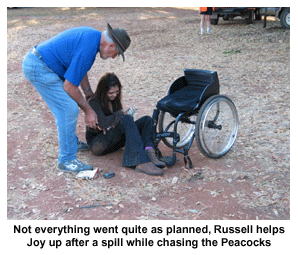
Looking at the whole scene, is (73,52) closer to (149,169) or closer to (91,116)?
(91,116)

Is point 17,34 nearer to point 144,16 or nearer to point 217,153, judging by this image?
point 144,16

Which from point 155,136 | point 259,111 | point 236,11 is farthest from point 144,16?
point 155,136

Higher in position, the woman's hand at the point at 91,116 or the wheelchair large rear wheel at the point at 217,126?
the woman's hand at the point at 91,116

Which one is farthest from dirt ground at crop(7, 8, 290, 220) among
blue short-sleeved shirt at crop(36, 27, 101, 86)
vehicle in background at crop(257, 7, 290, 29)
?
vehicle in background at crop(257, 7, 290, 29)

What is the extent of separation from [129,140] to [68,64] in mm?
1175

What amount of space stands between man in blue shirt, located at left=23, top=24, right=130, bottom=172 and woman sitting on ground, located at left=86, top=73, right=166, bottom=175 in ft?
1.24

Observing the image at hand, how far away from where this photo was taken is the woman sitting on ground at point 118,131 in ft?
13.4

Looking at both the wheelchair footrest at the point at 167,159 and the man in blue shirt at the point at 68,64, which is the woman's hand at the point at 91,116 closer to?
the man in blue shirt at the point at 68,64

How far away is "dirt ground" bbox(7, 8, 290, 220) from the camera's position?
3.40 metres

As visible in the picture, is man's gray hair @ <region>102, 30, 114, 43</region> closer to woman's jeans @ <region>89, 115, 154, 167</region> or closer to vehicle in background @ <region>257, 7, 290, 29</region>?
woman's jeans @ <region>89, 115, 154, 167</region>

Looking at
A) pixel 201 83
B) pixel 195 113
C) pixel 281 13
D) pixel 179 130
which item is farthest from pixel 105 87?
pixel 281 13

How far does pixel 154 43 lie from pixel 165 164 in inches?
376

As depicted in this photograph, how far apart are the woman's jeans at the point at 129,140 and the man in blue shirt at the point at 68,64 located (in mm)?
473

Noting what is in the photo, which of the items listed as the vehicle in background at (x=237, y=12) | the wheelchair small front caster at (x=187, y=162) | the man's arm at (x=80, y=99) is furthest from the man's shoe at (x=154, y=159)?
the vehicle in background at (x=237, y=12)
